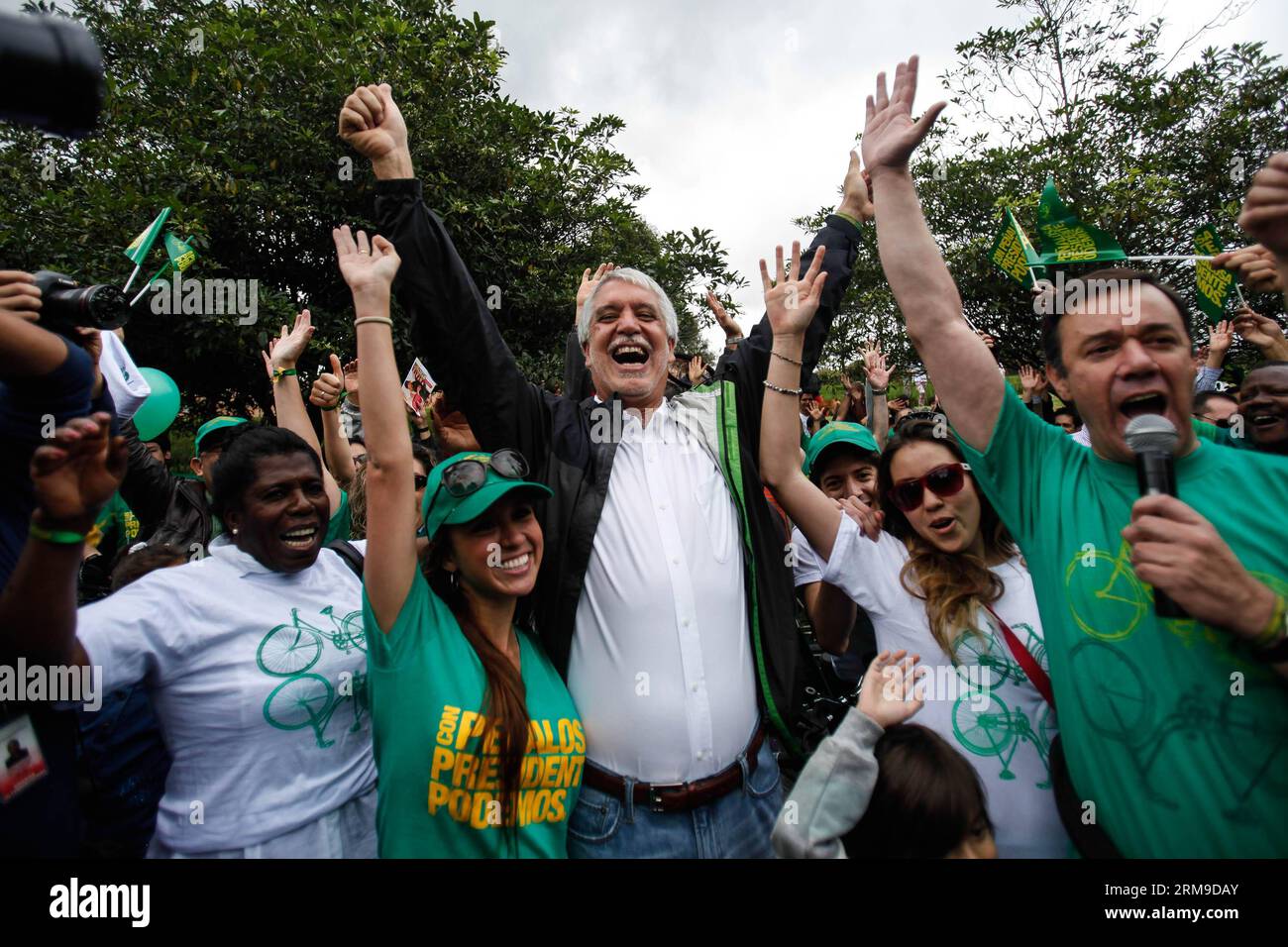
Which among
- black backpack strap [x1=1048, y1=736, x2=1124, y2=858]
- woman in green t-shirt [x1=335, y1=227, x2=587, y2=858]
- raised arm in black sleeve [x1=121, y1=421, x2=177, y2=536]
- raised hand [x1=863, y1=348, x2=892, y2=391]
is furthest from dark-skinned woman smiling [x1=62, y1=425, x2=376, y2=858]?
raised hand [x1=863, y1=348, x2=892, y2=391]

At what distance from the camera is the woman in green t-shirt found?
1.63m

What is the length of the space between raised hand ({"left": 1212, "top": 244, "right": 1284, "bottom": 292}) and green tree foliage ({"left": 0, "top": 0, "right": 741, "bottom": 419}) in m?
7.21

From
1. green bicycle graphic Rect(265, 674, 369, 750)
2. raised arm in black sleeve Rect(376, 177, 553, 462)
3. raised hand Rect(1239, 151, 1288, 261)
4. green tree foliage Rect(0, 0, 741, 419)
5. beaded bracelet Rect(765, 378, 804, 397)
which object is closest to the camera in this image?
raised hand Rect(1239, 151, 1288, 261)

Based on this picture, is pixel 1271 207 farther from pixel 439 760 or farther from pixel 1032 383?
pixel 1032 383

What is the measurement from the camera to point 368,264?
189 cm

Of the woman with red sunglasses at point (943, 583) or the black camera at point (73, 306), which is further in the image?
the woman with red sunglasses at point (943, 583)

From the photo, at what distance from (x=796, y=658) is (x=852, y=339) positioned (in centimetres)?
1467

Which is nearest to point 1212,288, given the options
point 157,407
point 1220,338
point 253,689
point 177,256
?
point 1220,338

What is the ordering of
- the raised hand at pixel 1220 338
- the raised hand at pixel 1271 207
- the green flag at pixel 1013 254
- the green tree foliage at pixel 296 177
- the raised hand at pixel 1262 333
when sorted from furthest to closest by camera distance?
the green tree foliage at pixel 296 177, the raised hand at pixel 1220 338, the green flag at pixel 1013 254, the raised hand at pixel 1262 333, the raised hand at pixel 1271 207

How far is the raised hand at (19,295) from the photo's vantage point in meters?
1.42

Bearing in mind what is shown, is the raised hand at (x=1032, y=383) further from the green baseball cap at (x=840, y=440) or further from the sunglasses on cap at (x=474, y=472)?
the sunglasses on cap at (x=474, y=472)

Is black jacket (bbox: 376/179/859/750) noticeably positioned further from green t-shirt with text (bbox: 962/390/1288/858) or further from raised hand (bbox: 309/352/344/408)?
raised hand (bbox: 309/352/344/408)

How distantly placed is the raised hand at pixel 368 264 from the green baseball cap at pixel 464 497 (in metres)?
0.52

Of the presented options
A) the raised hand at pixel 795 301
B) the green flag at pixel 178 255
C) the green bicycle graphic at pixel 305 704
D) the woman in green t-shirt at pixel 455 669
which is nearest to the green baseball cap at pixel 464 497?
the woman in green t-shirt at pixel 455 669
